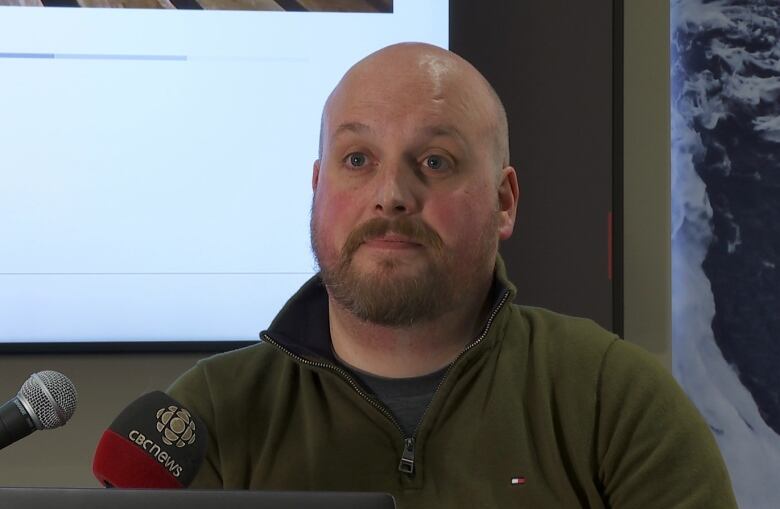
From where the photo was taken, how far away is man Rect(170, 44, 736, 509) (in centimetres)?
119

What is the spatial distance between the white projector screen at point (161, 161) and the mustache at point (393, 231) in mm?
773

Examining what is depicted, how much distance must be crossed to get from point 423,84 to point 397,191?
0.18 meters

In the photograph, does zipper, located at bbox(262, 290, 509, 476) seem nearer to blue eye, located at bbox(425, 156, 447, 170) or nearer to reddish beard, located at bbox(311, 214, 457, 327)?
reddish beard, located at bbox(311, 214, 457, 327)

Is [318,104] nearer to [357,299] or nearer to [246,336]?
[246,336]

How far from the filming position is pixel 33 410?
0.90 metres

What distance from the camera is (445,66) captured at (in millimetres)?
1345

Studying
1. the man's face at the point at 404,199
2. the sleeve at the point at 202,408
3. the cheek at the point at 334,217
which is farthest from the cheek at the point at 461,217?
the sleeve at the point at 202,408

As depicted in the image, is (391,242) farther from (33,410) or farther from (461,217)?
(33,410)

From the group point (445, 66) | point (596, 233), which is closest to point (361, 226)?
point (445, 66)

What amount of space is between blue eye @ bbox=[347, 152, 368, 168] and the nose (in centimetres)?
4

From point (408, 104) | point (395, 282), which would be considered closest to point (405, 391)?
point (395, 282)

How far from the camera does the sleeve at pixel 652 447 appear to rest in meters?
1.14

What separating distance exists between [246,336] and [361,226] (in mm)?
842

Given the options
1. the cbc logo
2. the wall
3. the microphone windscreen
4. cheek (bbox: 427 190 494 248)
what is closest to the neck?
cheek (bbox: 427 190 494 248)
